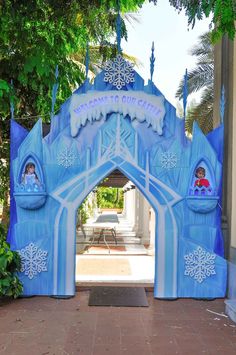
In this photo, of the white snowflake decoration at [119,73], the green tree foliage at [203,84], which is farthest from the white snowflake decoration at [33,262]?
the green tree foliage at [203,84]

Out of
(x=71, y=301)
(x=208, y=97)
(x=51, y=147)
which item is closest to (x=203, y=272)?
(x=71, y=301)

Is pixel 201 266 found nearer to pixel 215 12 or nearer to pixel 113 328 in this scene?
pixel 113 328

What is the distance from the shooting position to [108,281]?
7.92 meters

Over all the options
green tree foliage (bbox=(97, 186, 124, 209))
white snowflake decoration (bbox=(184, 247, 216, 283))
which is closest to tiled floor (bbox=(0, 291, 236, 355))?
white snowflake decoration (bbox=(184, 247, 216, 283))

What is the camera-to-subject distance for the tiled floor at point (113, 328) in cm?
464

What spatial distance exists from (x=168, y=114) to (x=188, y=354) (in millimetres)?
3817

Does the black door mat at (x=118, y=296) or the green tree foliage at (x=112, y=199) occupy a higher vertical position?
the green tree foliage at (x=112, y=199)

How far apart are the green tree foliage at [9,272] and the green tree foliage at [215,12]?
4104 millimetres

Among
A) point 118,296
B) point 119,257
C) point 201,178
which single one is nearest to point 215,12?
point 201,178

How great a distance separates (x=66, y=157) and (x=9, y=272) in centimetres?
199

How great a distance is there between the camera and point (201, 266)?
6855mm

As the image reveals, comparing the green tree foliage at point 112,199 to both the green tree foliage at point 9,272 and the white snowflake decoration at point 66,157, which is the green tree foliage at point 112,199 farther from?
the green tree foliage at point 9,272

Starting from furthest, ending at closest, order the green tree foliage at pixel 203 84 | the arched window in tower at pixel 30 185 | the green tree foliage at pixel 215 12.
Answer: the green tree foliage at pixel 203 84 < the arched window in tower at pixel 30 185 < the green tree foliage at pixel 215 12

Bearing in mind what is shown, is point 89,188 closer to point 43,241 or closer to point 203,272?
point 43,241
